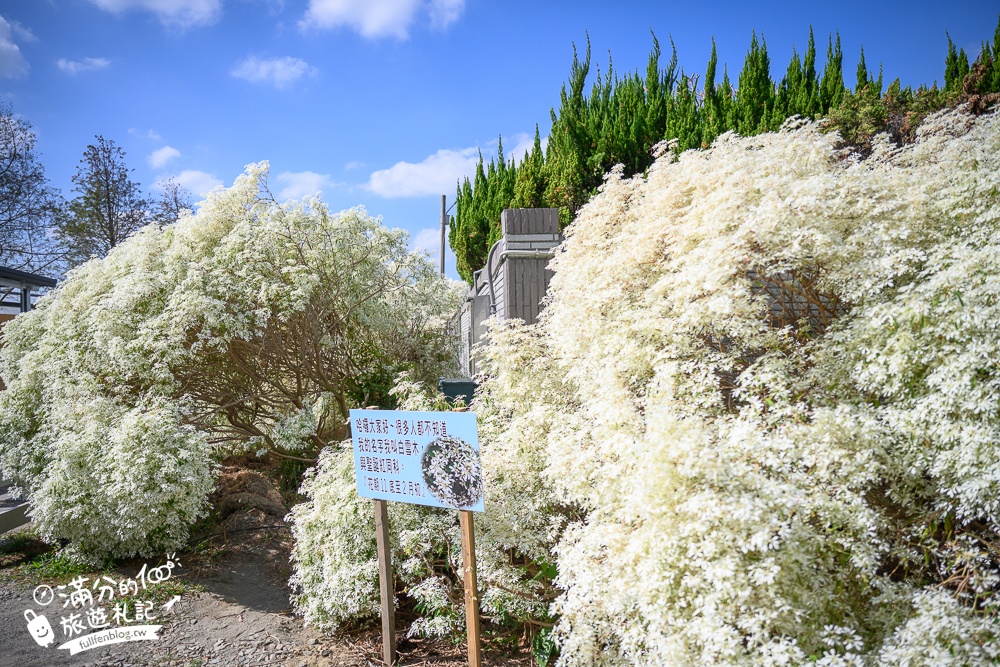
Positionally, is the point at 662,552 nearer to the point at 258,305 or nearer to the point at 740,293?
the point at 740,293

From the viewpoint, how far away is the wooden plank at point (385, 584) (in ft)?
11.9

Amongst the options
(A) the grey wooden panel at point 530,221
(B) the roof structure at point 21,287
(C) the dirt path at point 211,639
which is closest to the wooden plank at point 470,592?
(C) the dirt path at point 211,639

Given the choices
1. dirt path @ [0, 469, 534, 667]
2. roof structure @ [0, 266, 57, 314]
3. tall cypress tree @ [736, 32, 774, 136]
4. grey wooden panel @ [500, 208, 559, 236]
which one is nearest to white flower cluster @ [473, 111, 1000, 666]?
dirt path @ [0, 469, 534, 667]

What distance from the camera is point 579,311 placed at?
4215 mm

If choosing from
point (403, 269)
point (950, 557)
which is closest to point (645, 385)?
point (950, 557)

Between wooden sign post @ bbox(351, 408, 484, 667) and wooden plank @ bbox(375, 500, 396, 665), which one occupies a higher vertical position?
wooden sign post @ bbox(351, 408, 484, 667)

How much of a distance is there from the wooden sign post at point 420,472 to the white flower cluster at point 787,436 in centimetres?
46

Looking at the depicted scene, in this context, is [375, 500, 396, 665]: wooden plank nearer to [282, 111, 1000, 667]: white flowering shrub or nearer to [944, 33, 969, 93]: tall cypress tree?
[282, 111, 1000, 667]: white flowering shrub

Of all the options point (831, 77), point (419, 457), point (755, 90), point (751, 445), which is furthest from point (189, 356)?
point (831, 77)

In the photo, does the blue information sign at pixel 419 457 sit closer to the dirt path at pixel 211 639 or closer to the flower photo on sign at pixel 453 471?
the flower photo on sign at pixel 453 471

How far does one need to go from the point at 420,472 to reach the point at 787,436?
1.91 meters

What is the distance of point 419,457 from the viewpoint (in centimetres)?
348

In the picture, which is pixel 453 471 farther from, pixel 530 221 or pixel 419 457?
pixel 530 221

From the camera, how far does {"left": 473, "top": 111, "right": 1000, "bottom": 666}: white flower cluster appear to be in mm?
2307
